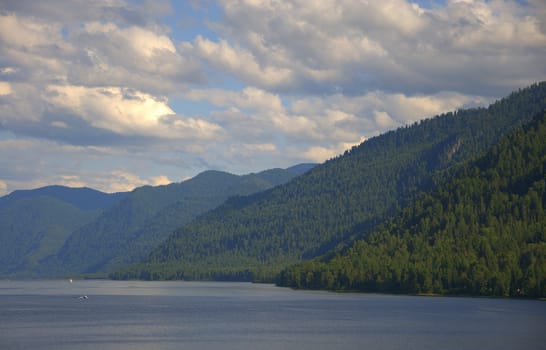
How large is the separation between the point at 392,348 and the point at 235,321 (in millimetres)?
53438

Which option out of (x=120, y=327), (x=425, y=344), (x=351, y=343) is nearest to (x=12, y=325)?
(x=120, y=327)

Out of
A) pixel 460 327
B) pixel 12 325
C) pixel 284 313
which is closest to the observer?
pixel 460 327

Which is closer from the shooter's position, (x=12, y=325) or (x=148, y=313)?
(x=12, y=325)

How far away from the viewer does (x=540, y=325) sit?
148 metres

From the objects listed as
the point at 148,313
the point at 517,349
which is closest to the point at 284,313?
the point at 148,313

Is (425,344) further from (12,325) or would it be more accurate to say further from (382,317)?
(12,325)

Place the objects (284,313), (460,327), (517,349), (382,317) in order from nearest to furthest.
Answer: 1. (517,349)
2. (460,327)
3. (382,317)
4. (284,313)

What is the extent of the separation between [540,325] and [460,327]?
13817mm

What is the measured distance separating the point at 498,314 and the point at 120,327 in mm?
75774

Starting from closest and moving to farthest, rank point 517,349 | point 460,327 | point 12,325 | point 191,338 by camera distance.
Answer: point 517,349 < point 191,338 < point 460,327 < point 12,325

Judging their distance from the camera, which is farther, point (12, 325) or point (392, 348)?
point (12, 325)

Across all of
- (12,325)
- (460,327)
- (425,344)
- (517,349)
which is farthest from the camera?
(12,325)

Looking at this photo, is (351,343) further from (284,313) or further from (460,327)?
(284,313)

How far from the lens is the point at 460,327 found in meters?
154
